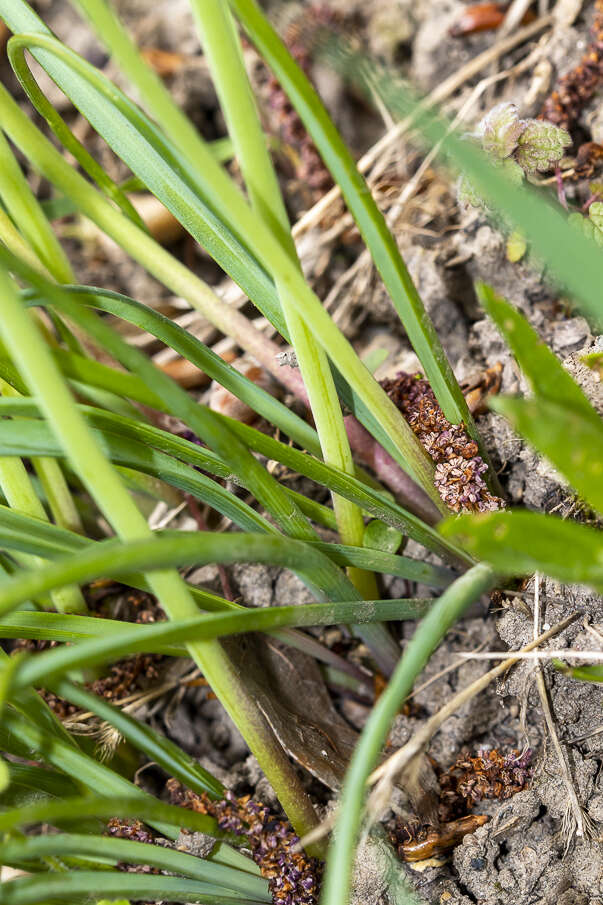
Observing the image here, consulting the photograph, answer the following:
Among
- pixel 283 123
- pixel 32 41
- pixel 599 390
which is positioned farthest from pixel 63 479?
pixel 283 123

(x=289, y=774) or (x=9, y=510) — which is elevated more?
(x=9, y=510)

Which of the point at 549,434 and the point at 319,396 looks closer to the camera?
the point at 549,434

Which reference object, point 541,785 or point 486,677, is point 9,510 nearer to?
point 486,677

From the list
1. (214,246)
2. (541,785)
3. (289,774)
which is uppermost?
(214,246)

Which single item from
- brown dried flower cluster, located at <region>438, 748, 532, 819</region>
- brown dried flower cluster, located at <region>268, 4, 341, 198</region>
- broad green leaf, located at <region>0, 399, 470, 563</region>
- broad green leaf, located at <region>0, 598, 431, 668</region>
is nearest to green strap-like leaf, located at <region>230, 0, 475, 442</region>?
broad green leaf, located at <region>0, 399, 470, 563</region>

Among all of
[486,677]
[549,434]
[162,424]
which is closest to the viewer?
[549,434]

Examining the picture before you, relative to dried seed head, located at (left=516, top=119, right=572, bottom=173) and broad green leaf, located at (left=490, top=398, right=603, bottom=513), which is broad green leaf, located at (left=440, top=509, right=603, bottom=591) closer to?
broad green leaf, located at (left=490, top=398, right=603, bottom=513)

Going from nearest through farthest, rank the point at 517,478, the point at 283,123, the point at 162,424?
the point at 517,478 < the point at 162,424 < the point at 283,123
